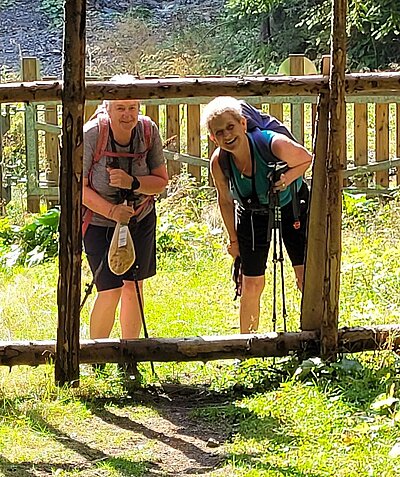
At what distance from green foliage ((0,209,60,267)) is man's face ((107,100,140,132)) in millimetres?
3173

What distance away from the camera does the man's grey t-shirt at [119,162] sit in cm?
473

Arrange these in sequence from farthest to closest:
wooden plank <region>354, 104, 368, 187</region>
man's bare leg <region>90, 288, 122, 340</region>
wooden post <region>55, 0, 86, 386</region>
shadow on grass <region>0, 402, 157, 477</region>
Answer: wooden plank <region>354, 104, 368, 187</region>
man's bare leg <region>90, 288, 122, 340</region>
wooden post <region>55, 0, 86, 386</region>
shadow on grass <region>0, 402, 157, 477</region>

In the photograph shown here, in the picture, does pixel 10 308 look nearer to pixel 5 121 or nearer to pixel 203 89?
pixel 203 89

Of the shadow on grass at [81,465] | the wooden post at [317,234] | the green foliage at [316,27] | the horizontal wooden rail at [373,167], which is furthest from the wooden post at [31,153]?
the shadow on grass at [81,465]

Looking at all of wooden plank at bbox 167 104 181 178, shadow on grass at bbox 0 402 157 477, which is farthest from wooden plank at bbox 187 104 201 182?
shadow on grass at bbox 0 402 157 477

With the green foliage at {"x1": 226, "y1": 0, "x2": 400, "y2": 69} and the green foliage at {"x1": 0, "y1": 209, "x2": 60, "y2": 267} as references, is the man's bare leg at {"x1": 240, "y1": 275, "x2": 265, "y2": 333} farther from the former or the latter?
the green foliage at {"x1": 226, "y1": 0, "x2": 400, "y2": 69}

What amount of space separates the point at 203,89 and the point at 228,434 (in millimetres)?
1703

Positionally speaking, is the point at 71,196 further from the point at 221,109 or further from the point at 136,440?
the point at 136,440

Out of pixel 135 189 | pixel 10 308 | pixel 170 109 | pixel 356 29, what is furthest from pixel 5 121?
pixel 356 29

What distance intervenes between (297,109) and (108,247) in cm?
500

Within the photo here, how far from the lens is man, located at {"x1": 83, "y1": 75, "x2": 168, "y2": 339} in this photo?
15.5ft

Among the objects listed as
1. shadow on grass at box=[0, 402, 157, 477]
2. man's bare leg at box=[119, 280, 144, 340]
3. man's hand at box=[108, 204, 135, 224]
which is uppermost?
man's hand at box=[108, 204, 135, 224]

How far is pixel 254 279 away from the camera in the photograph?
5.17m

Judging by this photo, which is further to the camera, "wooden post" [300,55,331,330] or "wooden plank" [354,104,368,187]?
"wooden plank" [354,104,368,187]
